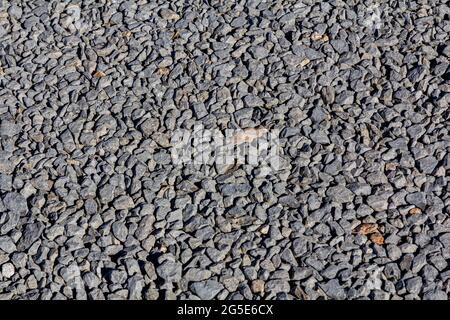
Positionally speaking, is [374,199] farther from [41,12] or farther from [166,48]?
[41,12]

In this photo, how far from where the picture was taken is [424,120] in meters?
4.90

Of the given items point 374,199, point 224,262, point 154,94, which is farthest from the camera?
point 154,94

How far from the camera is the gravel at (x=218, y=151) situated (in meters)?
4.09

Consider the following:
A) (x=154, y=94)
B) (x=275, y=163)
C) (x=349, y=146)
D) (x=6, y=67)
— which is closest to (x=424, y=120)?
(x=349, y=146)

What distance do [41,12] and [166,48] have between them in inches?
44.0

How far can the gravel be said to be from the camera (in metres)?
4.09

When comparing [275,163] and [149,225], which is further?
[275,163]

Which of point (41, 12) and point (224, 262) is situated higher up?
point (41, 12)

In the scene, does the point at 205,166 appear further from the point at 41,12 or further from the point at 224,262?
the point at 41,12

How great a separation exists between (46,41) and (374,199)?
108 inches

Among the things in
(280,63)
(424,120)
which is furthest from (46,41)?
(424,120)

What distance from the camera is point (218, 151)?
473 cm

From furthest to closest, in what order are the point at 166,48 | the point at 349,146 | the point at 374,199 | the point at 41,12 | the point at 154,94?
1. the point at 41,12
2. the point at 166,48
3. the point at 154,94
4. the point at 349,146
5. the point at 374,199

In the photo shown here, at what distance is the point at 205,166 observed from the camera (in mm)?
4652
